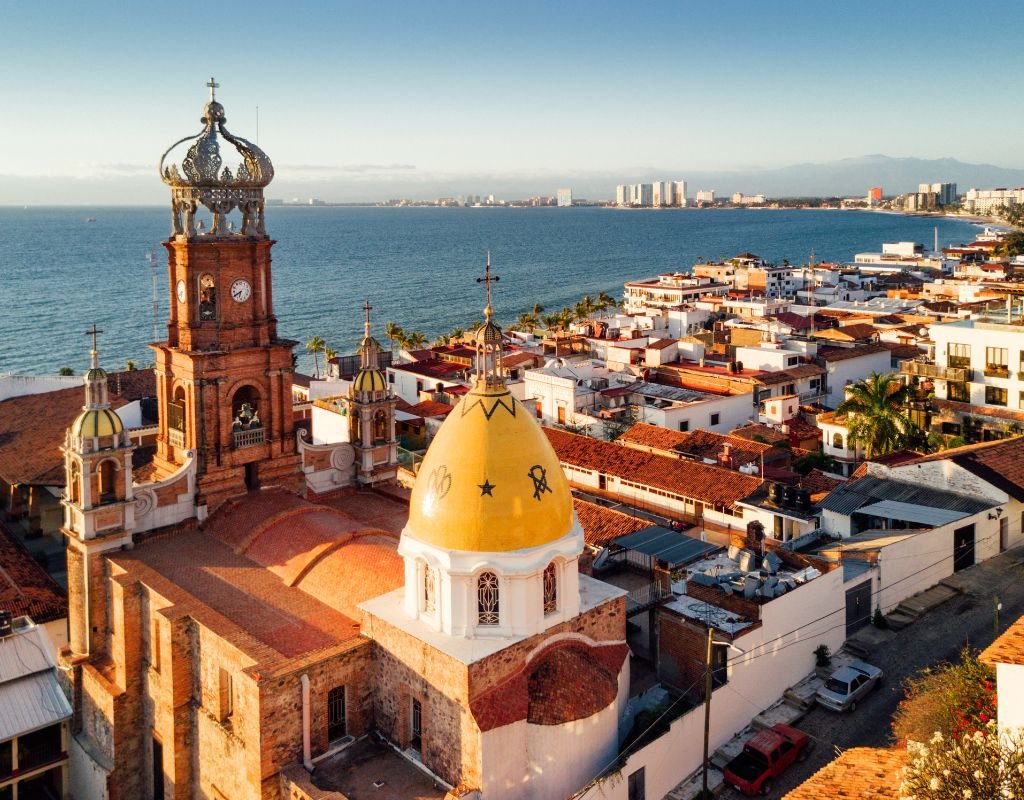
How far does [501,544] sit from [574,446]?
24.1 metres

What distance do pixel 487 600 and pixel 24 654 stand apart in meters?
13.0

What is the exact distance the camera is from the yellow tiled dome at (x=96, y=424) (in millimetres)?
24661

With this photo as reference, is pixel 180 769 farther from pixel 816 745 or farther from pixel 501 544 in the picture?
pixel 816 745

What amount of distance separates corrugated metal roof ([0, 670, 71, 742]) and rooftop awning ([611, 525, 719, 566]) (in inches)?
624

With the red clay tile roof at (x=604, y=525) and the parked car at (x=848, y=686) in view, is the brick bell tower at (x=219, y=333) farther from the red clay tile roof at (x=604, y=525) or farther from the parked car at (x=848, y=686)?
the parked car at (x=848, y=686)

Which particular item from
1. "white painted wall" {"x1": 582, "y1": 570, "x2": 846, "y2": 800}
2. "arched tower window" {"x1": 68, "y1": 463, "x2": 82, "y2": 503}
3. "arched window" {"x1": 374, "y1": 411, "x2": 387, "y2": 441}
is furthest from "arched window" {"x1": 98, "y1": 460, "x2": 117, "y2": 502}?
"white painted wall" {"x1": 582, "y1": 570, "x2": 846, "y2": 800}

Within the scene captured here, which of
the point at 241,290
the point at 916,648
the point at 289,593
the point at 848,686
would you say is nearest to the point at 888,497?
the point at 916,648

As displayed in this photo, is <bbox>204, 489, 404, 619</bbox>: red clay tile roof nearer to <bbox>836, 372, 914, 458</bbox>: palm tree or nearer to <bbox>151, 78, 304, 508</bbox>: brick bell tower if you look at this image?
<bbox>151, 78, 304, 508</bbox>: brick bell tower

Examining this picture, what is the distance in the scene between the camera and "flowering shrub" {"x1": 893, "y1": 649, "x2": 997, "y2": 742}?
62.0 ft

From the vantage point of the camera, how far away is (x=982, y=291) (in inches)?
3442

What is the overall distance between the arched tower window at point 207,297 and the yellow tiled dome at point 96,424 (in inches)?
150

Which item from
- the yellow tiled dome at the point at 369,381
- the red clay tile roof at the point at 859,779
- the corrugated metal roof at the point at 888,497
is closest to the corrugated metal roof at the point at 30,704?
the yellow tiled dome at the point at 369,381

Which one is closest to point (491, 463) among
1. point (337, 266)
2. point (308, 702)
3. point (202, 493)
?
point (308, 702)

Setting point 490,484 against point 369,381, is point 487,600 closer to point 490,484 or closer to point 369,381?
point 490,484
